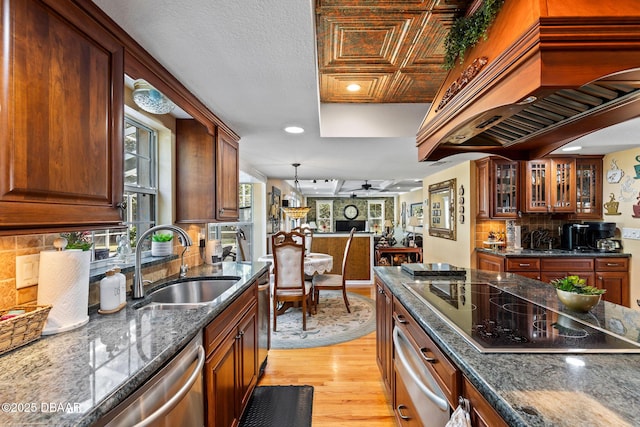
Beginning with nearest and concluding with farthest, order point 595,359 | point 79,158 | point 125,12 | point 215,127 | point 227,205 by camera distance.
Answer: point 595,359
point 79,158
point 125,12
point 215,127
point 227,205

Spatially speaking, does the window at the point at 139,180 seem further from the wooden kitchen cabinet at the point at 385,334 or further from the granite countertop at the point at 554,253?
the granite countertop at the point at 554,253

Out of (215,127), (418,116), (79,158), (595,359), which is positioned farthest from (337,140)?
(595,359)

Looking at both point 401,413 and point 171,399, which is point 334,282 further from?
point 171,399

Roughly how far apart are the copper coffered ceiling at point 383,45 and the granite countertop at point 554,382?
1610mm

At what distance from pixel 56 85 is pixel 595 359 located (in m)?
1.92

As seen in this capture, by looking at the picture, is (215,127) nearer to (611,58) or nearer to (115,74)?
(115,74)

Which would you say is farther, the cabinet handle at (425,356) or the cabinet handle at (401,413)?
the cabinet handle at (401,413)

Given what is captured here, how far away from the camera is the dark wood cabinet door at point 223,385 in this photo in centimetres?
140

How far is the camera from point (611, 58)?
2.62 ft

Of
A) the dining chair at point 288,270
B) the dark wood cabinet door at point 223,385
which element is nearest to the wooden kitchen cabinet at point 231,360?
the dark wood cabinet door at point 223,385

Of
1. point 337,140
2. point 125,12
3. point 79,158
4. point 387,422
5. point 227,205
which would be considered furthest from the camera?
point 337,140

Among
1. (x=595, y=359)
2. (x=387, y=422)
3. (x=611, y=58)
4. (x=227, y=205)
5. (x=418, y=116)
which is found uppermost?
(x=418, y=116)

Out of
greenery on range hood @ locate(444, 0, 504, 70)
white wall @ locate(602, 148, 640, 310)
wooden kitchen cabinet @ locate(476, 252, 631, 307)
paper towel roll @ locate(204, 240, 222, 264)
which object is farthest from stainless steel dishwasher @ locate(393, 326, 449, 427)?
white wall @ locate(602, 148, 640, 310)

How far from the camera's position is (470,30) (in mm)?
1276
